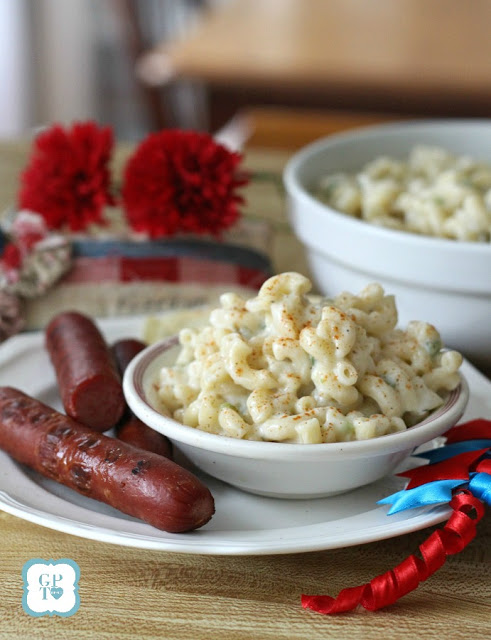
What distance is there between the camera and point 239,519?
112 cm

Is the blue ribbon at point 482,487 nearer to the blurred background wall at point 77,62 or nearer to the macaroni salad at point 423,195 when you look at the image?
the macaroni salad at point 423,195

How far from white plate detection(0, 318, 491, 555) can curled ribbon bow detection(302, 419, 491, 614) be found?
0.8 inches

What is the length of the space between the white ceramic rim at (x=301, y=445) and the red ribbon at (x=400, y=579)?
112 millimetres

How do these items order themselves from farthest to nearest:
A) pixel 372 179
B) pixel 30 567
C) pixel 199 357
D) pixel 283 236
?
pixel 283 236 < pixel 372 179 < pixel 199 357 < pixel 30 567

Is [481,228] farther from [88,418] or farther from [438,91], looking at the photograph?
[438,91]

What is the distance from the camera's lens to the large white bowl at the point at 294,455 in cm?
103

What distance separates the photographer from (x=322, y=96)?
386 cm

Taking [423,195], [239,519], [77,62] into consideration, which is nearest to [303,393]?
[239,519]

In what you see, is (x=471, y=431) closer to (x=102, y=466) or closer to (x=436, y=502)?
(x=436, y=502)

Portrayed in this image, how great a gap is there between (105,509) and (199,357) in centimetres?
23

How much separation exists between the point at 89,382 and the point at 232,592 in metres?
0.36

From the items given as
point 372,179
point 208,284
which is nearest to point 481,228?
point 372,179

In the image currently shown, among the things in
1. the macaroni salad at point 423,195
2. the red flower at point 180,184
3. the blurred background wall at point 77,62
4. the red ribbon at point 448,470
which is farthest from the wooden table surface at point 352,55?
the red ribbon at point 448,470

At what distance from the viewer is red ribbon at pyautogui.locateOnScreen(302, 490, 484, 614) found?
98 centimetres
